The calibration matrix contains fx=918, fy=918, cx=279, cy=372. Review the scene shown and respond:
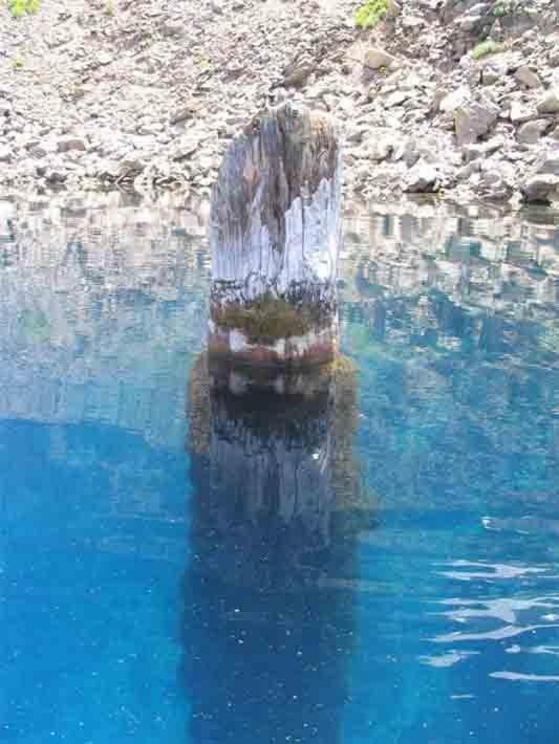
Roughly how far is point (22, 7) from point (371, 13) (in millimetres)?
17290

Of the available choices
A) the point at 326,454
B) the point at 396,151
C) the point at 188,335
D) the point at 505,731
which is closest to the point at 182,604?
the point at 505,731

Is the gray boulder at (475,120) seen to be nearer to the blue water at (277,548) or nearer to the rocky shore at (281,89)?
the rocky shore at (281,89)

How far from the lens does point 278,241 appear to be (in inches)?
248

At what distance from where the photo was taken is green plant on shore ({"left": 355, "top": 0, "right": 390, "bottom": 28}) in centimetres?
3372

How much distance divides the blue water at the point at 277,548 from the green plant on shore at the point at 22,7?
123 ft

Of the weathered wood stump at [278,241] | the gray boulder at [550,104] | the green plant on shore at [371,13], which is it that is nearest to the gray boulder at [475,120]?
the gray boulder at [550,104]

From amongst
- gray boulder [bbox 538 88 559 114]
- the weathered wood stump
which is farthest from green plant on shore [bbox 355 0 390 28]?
the weathered wood stump

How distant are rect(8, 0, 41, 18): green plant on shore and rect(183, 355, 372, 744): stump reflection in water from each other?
131 feet

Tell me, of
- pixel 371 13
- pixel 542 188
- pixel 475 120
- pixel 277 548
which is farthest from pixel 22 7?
pixel 277 548

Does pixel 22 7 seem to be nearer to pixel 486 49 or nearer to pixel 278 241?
pixel 486 49

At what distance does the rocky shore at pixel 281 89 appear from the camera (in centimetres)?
2348

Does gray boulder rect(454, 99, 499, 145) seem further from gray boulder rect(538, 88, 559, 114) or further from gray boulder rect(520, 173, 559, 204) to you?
gray boulder rect(520, 173, 559, 204)

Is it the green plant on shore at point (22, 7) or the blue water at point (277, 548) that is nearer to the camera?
the blue water at point (277, 548)

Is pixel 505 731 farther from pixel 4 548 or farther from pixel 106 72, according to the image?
pixel 106 72
